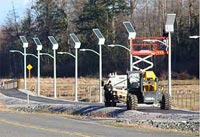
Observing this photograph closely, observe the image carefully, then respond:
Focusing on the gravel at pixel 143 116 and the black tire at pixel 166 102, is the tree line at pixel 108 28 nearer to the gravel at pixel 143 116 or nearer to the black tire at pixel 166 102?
the gravel at pixel 143 116

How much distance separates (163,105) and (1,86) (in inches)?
2812

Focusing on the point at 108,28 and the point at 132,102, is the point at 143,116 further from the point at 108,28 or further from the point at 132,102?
the point at 108,28

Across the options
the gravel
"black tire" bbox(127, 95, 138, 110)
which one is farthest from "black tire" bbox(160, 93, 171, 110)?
"black tire" bbox(127, 95, 138, 110)

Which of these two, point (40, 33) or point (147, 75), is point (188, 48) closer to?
point (40, 33)

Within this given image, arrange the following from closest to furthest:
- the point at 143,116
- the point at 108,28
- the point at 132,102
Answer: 1. the point at 143,116
2. the point at 132,102
3. the point at 108,28

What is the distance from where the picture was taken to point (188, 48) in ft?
356

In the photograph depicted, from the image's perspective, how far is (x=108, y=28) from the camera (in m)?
124

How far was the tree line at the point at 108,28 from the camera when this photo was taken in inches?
4299

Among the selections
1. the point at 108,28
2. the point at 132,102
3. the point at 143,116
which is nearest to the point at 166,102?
the point at 132,102

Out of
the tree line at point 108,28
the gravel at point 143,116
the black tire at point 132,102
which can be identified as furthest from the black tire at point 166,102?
the tree line at point 108,28

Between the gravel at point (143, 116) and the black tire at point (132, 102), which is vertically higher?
A: the black tire at point (132, 102)

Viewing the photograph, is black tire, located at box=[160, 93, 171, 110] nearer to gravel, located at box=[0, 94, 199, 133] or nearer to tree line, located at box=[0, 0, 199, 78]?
gravel, located at box=[0, 94, 199, 133]

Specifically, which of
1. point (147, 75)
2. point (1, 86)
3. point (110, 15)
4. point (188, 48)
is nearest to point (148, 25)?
point (110, 15)

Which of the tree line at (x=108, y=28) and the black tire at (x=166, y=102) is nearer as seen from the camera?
the black tire at (x=166, y=102)
